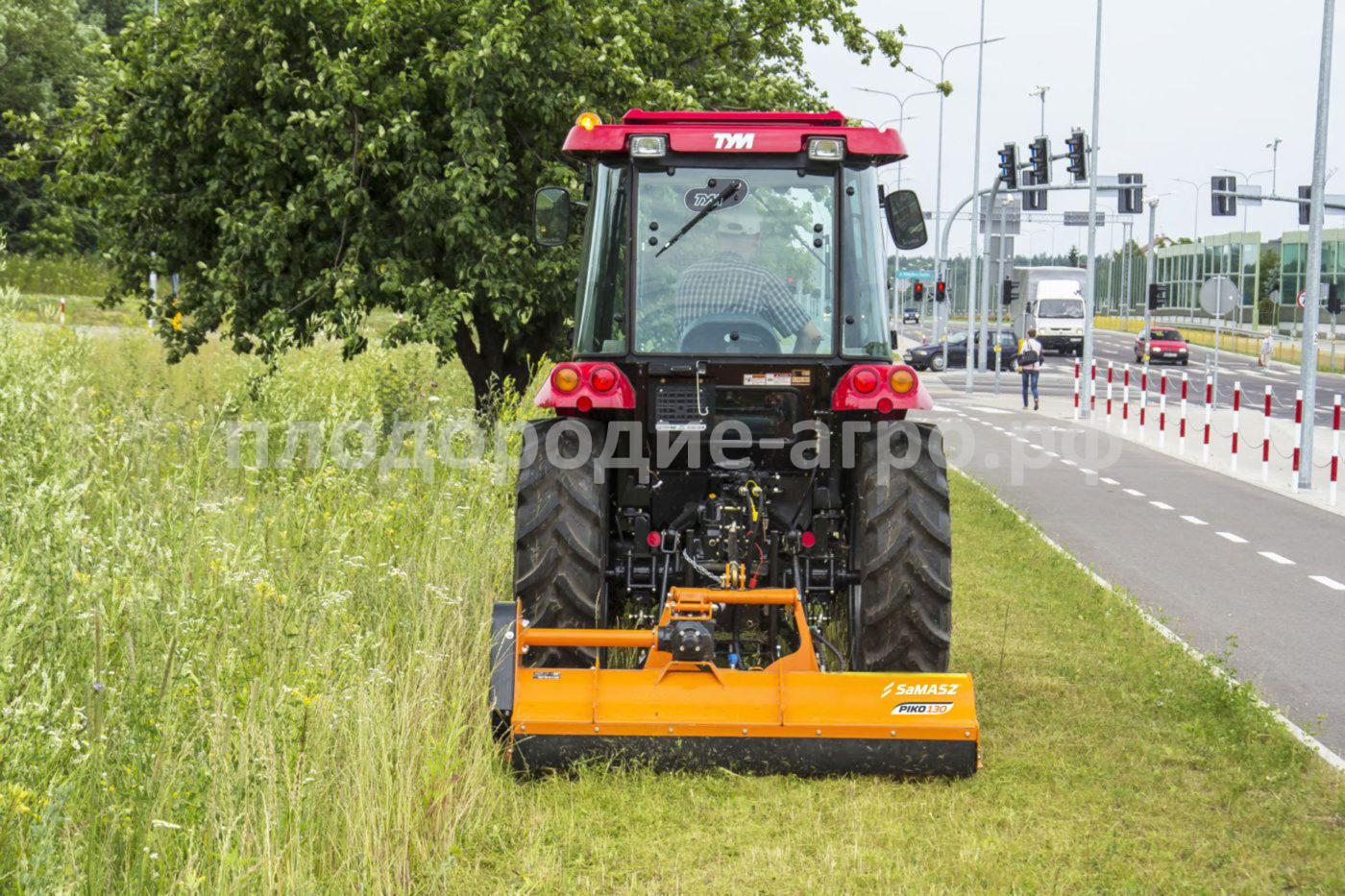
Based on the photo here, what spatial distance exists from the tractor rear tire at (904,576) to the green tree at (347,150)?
768 cm

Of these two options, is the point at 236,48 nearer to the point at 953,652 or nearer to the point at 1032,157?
the point at 953,652

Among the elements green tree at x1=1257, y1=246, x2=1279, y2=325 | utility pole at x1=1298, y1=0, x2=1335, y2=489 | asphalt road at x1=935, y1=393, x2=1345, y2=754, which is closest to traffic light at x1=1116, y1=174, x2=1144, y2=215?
asphalt road at x1=935, y1=393, x2=1345, y2=754

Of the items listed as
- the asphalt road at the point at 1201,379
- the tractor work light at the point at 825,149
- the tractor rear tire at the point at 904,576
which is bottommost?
the asphalt road at the point at 1201,379

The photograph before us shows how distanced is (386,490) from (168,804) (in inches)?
239

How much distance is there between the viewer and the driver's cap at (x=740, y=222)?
25.9ft

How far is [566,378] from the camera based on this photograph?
7.69m

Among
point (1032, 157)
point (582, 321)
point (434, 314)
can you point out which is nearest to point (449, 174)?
point (434, 314)

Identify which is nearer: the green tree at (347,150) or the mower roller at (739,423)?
the mower roller at (739,423)

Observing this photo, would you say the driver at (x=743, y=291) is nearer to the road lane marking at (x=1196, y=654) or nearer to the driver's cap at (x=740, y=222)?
the driver's cap at (x=740, y=222)

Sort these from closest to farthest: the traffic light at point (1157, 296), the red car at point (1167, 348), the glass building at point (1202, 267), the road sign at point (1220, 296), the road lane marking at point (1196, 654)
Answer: the road lane marking at point (1196, 654), the road sign at point (1220, 296), the traffic light at point (1157, 296), the red car at point (1167, 348), the glass building at point (1202, 267)

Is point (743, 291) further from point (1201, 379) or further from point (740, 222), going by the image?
point (1201, 379)

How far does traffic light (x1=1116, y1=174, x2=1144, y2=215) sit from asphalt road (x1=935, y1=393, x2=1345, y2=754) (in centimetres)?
1795

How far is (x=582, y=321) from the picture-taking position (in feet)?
26.8

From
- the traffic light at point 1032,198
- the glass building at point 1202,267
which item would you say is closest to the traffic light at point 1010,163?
the traffic light at point 1032,198
